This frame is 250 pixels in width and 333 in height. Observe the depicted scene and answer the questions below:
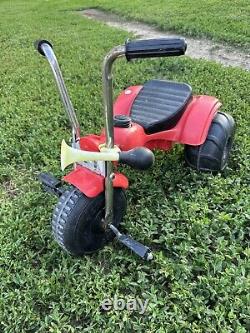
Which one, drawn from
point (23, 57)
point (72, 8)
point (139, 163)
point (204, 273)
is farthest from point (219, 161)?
point (72, 8)

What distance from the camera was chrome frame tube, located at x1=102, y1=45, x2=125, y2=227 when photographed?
63.0 inches

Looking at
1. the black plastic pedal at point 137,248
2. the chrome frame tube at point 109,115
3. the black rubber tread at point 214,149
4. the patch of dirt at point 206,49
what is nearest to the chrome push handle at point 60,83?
the chrome frame tube at point 109,115

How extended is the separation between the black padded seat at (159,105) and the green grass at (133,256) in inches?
15.1

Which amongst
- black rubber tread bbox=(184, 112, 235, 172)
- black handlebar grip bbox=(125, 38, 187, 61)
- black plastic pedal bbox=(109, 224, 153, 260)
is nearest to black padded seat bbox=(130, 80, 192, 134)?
black rubber tread bbox=(184, 112, 235, 172)

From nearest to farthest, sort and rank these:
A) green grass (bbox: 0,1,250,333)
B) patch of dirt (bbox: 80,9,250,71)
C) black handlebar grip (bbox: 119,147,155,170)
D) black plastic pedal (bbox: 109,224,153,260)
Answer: black handlebar grip (bbox: 119,147,155,170) < green grass (bbox: 0,1,250,333) < black plastic pedal (bbox: 109,224,153,260) < patch of dirt (bbox: 80,9,250,71)

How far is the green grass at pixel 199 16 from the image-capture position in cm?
573

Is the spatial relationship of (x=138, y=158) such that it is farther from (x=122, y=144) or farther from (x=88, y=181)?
(x=122, y=144)

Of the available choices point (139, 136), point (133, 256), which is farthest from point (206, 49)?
point (133, 256)

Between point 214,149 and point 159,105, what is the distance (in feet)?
1.43

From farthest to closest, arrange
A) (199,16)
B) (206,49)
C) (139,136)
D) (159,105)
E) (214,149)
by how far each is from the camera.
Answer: (199,16) → (206,49) → (159,105) → (214,149) → (139,136)

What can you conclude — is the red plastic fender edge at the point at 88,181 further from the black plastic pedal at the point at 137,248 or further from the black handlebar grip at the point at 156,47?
the black handlebar grip at the point at 156,47

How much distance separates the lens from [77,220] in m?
1.94

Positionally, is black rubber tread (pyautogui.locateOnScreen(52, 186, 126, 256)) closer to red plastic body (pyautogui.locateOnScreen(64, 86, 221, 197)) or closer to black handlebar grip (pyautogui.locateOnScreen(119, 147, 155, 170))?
red plastic body (pyautogui.locateOnScreen(64, 86, 221, 197))

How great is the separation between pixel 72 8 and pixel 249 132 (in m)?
7.83
